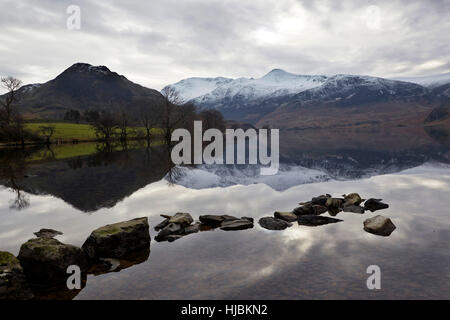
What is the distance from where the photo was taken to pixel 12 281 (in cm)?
Answer: 1082

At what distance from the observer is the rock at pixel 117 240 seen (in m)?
14.8

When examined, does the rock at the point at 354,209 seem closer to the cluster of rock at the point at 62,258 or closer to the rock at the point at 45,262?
the cluster of rock at the point at 62,258

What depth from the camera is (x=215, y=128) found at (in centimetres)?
16350

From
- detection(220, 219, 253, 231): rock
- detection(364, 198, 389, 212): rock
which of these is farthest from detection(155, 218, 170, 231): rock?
detection(364, 198, 389, 212): rock

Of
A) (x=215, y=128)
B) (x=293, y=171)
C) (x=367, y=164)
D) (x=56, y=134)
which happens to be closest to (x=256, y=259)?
(x=293, y=171)

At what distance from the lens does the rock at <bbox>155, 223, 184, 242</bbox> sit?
17.5 m

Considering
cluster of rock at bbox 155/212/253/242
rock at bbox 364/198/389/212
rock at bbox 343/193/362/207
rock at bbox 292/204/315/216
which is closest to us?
cluster of rock at bbox 155/212/253/242

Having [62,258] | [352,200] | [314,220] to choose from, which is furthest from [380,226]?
[62,258]

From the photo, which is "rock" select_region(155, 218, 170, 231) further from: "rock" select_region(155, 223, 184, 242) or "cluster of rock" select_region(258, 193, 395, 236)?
"cluster of rock" select_region(258, 193, 395, 236)

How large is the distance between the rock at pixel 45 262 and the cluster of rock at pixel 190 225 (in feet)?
17.6

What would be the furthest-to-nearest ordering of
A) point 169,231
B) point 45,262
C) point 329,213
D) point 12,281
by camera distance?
point 329,213 < point 169,231 < point 45,262 < point 12,281

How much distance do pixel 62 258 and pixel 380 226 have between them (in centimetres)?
1637

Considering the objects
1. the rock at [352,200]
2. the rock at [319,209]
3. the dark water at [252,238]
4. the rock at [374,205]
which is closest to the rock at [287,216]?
the dark water at [252,238]

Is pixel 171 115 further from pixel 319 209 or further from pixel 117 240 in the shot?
pixel 117 240
